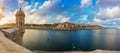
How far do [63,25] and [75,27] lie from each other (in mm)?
15252

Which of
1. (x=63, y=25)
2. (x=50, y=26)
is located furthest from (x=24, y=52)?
(x=50, y=26)

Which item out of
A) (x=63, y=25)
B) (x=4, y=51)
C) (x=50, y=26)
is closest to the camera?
(x=4, y=51)

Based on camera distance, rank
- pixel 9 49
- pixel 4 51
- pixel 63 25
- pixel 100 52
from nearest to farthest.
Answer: pixel 4 51, pixel 9 49, pixel 100 52, pixel 63 25

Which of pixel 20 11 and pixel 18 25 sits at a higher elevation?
pixel 20 11

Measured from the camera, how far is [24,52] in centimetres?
505

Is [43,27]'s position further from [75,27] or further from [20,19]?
[20,19]

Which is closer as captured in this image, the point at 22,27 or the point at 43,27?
the point at 22,27

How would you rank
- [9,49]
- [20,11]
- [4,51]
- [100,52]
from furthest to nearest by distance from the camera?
1. [20,11]
2. [100,52]
3. [9,49]
4. [4,51]

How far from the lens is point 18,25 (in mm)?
20766

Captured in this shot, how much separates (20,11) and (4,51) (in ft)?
52.6

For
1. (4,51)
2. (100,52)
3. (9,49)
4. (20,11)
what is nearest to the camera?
(4,51)

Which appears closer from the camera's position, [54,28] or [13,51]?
[13,51]

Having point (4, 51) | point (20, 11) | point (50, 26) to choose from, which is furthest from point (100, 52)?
point (50, 26)

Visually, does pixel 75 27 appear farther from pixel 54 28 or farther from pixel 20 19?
pixel 20 19
